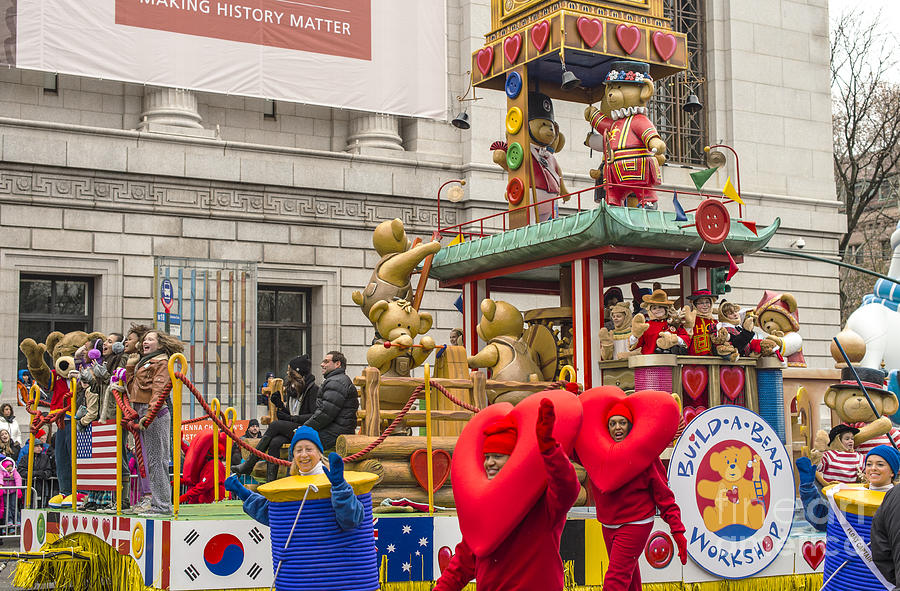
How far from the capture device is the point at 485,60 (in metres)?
15.5

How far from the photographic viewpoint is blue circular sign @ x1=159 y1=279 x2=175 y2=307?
2000 cm

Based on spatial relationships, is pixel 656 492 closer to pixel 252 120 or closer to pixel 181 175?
pixel 181 175

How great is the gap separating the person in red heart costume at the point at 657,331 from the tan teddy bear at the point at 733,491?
2.12m

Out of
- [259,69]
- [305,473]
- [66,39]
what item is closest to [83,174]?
[66,39]

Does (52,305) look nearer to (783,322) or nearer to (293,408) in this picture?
(293,408)

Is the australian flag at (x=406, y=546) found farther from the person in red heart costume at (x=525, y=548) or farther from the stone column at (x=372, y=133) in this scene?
the stone column at (x=372, y=133)

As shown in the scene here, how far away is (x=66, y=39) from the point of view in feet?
67.5

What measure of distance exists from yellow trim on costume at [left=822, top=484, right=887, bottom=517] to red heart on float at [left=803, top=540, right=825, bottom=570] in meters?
3.16

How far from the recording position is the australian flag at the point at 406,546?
389 inches

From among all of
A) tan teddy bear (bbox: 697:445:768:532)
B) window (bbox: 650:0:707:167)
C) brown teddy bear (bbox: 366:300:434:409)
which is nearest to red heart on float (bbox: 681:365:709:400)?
tan teddy bear (bbox: 697:445:768:532)

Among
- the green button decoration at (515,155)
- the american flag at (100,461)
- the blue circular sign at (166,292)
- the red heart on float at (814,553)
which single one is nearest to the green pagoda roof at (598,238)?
the green button decoration at (515,155)

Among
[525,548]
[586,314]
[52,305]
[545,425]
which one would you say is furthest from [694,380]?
[52,305]

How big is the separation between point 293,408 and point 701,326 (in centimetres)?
452

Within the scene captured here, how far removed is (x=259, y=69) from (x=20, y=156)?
481cm
